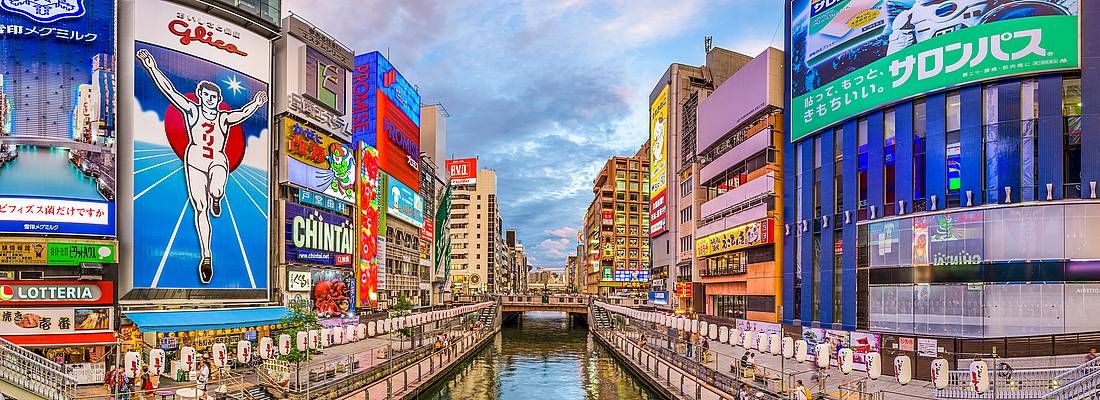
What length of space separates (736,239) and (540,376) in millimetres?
21900

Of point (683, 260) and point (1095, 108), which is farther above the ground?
point (1095, 108)

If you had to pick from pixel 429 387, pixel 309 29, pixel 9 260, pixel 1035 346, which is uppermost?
pixel 309 29

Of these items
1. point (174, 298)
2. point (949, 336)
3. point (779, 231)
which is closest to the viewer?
point (949, 336)

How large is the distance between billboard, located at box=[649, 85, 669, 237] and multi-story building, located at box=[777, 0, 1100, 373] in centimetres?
5593

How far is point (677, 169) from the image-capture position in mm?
105188

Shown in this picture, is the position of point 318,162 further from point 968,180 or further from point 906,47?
point 968,180

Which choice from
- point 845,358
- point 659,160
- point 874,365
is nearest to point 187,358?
point 845,358

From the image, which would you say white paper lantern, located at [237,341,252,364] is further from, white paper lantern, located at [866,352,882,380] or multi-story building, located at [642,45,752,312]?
multi-story building, located at [642,45,752,312]

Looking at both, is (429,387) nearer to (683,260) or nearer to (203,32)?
(203,32)

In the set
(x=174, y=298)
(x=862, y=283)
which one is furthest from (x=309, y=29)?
(x=862, y=283)

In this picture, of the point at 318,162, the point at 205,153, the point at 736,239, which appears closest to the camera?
the point at 205,153

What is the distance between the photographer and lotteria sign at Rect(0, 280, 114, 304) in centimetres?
3988

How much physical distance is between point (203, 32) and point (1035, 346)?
2145 inches

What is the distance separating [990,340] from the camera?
3966cm
